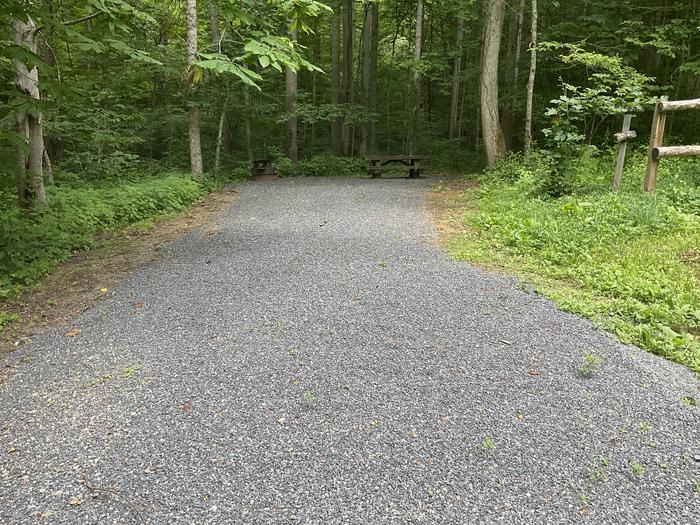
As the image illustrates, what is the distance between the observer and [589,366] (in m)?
3.26

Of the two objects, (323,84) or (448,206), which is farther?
(323,84)

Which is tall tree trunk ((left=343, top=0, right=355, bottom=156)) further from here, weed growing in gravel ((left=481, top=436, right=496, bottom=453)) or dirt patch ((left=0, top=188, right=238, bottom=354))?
weed growing in gravel ((left=481, top=436, right=496, bottom=453))

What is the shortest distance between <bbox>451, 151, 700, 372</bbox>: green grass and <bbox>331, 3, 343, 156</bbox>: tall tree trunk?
10.2 m

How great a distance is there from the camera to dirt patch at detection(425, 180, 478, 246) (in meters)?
7.23

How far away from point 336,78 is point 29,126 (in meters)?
12.0

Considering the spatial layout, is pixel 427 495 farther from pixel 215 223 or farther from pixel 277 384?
pixel 215 223

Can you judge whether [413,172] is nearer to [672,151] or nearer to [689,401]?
[672,151]

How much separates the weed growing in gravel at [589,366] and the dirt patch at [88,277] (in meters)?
4.25

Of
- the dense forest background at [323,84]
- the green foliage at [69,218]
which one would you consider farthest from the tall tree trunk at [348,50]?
the green foliage at [69,218]

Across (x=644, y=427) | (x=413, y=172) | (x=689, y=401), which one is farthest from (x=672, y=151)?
(x=413, y=172)

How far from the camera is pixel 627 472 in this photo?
7.60 feet

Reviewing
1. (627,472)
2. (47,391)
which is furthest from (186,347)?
(627,472)

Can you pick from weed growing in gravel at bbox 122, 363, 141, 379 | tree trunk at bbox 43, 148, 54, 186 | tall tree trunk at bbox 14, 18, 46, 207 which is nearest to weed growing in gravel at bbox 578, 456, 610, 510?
weed growing in gravel at bbox 122, 363, 141, 379

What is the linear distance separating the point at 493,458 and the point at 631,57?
13.8 meters
